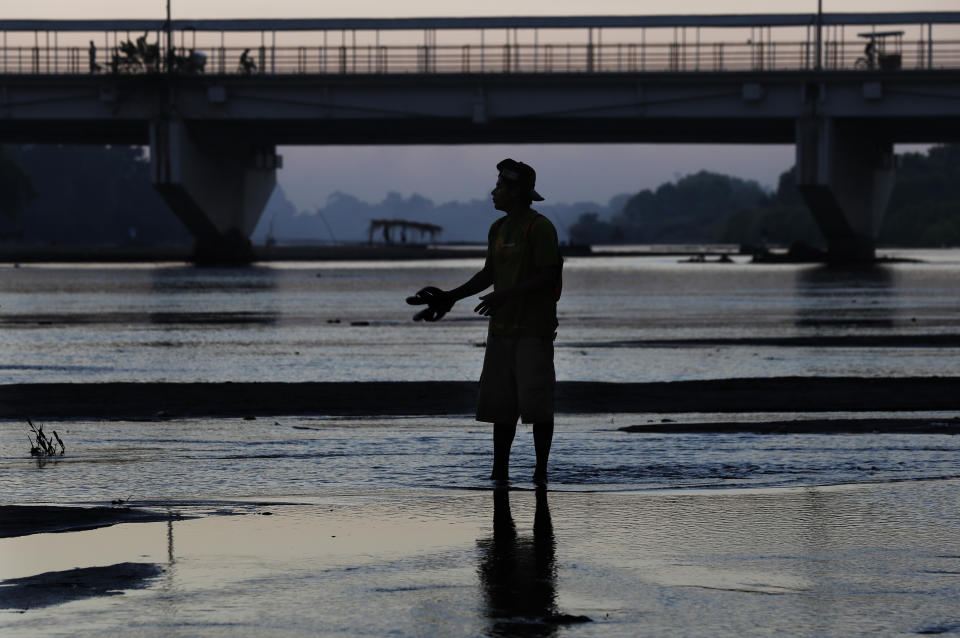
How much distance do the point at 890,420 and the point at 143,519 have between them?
21.6 feet

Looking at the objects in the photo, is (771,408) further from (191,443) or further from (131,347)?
(131,347)

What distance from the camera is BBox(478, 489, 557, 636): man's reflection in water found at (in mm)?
5676

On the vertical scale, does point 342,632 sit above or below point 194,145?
below

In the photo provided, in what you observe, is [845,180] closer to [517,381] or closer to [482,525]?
[517,381]

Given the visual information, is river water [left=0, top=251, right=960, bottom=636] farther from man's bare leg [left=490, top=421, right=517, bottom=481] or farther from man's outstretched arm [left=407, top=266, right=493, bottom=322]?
man's outstretched arm [left=407, top=266, right=493, bottom=322]

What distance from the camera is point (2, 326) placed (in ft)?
86.4

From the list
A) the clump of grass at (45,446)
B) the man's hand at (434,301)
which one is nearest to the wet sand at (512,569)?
the man's hand at (434,301)

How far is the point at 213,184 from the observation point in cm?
8025

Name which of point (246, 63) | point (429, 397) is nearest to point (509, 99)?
point (246, 63)

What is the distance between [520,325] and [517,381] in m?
0.31

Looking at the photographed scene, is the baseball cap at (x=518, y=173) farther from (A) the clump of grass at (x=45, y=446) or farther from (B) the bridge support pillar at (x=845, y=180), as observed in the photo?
(B) the bridge support pillar at (x=845, y=180)

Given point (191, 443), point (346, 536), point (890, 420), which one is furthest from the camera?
point (890, 420)

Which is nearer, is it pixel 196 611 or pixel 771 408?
pixel 196 611

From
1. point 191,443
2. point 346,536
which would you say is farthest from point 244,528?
point 191,443
